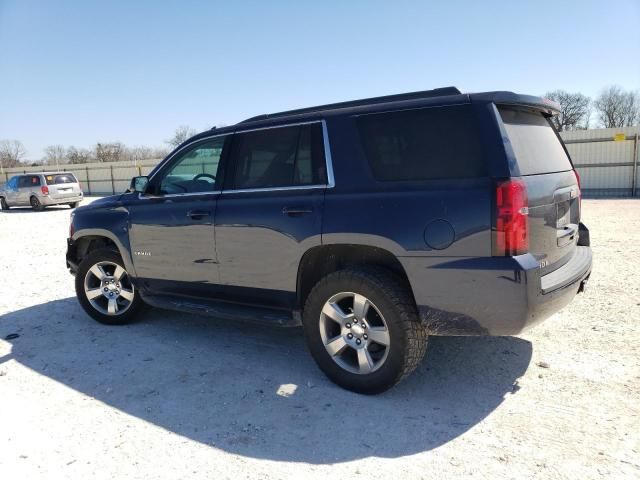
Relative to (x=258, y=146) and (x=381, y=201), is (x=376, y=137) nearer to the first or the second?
(x=381, y=201)

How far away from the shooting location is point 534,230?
306cm

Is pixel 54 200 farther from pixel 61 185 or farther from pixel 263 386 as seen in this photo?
pixel 263 386

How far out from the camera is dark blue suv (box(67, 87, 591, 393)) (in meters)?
3.00

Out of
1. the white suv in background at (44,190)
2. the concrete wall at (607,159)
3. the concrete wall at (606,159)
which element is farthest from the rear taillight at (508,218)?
the white suv in background at (44,190)

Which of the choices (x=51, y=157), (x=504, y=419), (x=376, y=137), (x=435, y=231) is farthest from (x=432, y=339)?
(x=51, y=157)

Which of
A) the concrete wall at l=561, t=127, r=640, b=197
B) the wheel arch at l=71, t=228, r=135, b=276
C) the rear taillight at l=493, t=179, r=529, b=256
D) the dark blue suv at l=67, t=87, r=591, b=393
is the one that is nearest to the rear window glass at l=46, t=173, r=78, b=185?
the wheel arch at l=71, t=228, r=135, b=276

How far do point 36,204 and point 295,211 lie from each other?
21140 millimetres

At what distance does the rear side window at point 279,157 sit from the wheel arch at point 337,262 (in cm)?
53

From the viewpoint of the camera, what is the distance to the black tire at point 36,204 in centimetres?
2094

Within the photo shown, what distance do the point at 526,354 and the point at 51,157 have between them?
76.6m

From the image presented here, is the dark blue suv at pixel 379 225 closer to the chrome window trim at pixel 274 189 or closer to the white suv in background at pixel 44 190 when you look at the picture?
the chrome window trim at pixel 274 189

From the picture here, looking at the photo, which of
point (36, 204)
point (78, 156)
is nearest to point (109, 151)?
point (78, 156)

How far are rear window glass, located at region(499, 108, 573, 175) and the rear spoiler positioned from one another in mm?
55

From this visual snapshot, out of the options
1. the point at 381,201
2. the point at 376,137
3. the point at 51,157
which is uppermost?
the point at 51,157
